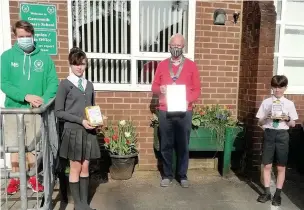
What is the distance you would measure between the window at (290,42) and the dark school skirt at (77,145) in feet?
10.8

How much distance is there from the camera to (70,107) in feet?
9.61

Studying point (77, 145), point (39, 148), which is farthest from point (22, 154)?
point (77, 145)

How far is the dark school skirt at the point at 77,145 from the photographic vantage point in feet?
9.63

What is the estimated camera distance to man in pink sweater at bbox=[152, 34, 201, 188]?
3.66 m

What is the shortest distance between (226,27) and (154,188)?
266 cm

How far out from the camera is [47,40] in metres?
4.05

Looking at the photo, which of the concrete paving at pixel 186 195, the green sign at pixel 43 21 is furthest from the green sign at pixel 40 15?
the concrete paving at pixel 186 195

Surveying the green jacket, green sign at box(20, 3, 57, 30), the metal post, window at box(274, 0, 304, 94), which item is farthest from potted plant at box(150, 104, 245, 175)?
the metal post

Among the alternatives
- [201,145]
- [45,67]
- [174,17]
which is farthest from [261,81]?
[45,67]

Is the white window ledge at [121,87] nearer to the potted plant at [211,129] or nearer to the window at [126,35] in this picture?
the window at [126,35]

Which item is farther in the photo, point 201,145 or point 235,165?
point 235,165

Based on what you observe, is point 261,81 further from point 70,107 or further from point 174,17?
point 70,107

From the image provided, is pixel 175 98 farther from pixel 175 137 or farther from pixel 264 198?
pixel 264 198

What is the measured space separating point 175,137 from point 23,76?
2.00 m
